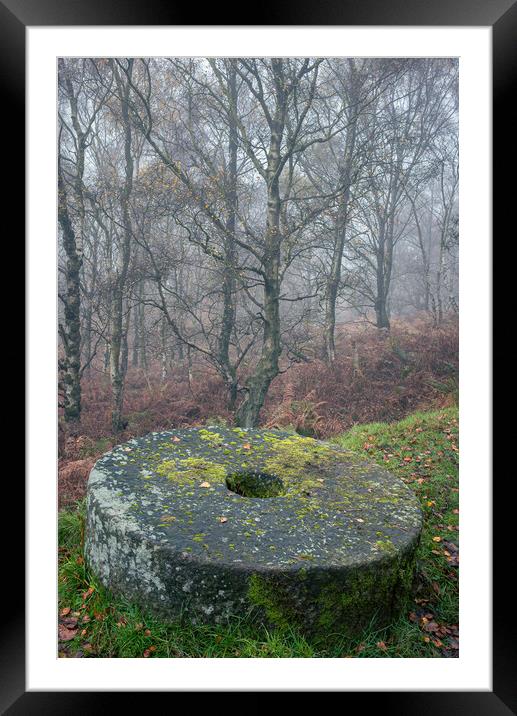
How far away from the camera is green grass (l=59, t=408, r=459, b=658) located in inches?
106

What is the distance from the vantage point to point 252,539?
2.89m

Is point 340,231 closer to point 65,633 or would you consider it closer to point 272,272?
point 272,272

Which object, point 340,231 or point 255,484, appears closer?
point 255,484

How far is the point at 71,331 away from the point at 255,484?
159 inches

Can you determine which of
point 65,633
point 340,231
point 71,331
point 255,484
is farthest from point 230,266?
point 65,633

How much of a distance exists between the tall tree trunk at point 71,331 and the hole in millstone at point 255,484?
3.82 m

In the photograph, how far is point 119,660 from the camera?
8.98ft

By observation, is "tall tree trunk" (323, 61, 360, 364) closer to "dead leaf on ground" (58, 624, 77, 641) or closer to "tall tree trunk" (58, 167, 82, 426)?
"tall tree trunk" (58, 167, 82, 426)
